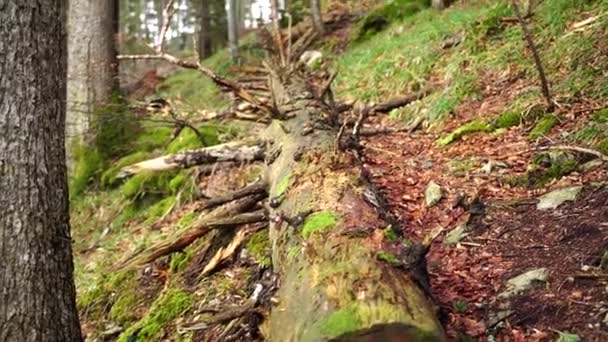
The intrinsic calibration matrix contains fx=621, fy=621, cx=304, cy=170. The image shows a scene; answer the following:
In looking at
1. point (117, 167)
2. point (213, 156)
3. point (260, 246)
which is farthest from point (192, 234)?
point (117, 167)

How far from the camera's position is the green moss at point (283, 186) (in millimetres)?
3818

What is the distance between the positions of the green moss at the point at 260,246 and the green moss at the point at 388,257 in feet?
4.15

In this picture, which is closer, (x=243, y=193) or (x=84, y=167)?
(x=243, y=193)

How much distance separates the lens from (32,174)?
331cm

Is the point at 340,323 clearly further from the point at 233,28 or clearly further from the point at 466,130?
the point at 233,28

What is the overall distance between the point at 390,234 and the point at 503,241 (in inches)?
35.7

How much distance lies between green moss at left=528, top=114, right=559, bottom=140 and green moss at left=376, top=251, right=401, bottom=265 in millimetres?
2697

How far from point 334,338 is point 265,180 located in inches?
91.1

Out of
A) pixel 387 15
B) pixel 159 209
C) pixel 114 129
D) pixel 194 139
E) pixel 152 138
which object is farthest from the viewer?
pixel 387 15

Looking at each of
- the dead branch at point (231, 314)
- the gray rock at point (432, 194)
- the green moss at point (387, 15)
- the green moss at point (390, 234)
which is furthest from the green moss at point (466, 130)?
the green moss at point (387, 15)

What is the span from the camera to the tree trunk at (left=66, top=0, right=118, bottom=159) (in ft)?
28.3

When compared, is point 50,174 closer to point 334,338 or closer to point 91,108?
point 334,338

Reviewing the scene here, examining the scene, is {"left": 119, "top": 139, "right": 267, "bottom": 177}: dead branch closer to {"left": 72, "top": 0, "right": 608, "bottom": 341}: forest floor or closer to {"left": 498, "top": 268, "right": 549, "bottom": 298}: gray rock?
{"left": 72, "top": 0, "right": 608, "bottom": 341}: forest floor

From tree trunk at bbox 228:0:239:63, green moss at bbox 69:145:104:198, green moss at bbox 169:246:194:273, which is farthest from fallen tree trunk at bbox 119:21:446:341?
tree trunk at bbox 228:0:239:63
